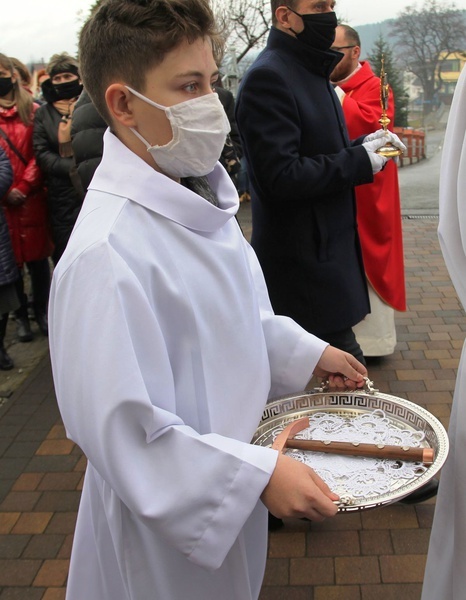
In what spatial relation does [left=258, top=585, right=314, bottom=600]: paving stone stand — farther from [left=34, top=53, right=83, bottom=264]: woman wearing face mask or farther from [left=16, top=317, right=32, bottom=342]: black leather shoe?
[left=16, top=317, right=32, bottom=342]: black leather shoe

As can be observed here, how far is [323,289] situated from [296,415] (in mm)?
1148

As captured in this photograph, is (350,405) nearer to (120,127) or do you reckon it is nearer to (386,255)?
(120,127)

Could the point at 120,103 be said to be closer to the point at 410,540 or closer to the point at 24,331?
the point at 410,540

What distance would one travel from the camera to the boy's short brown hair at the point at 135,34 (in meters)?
1.27

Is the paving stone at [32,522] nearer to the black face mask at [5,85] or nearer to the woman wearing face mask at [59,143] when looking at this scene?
the woman wearing face mask at [59,143]

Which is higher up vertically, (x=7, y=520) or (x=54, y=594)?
(x=54, y=594)

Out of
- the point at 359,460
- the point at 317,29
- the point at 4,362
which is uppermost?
the point at 317,29

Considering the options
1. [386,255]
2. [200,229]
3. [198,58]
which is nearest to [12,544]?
[200,229]

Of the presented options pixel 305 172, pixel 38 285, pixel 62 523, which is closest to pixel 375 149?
pixel 305 172

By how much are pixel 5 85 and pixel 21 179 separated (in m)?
0.66

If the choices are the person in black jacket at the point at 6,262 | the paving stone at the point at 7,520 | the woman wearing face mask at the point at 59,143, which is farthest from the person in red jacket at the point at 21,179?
the paving stone at the point at 7,520

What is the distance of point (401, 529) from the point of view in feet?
8.82

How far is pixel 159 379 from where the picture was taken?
A: 124 cm

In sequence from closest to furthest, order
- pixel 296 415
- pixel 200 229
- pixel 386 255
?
pixel 200 229
pixel 296 415
pixel 386 255
